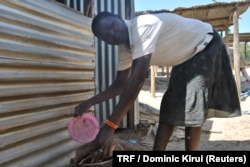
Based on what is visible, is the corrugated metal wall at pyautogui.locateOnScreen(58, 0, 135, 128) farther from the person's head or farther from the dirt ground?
the person's head

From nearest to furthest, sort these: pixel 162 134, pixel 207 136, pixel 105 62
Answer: pixel 162 134, pixel 105 62, pixel 207 136

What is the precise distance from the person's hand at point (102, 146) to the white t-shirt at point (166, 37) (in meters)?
0.59

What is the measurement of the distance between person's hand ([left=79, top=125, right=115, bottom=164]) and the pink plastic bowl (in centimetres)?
21

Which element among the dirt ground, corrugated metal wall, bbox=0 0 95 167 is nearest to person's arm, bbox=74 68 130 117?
corrugated metal wall, bbox=0 0 95 167

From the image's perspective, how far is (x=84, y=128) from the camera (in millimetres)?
2441

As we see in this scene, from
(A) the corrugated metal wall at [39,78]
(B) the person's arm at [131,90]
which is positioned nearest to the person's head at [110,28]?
(B) the person's arm at [131,90]

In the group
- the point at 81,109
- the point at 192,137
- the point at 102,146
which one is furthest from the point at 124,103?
the point at 192,137

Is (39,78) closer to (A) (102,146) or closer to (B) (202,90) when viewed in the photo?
(A) (102,146)

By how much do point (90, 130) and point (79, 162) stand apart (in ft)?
0.98

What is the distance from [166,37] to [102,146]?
3.31 ft

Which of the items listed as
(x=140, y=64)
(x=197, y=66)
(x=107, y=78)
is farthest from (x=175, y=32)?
(x=107, y=78)

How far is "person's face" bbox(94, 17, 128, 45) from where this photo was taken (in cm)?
223

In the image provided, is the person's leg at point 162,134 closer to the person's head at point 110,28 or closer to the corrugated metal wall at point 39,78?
the corrugated metal wall at point 39,78

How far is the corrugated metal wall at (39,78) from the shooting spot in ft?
6.53
